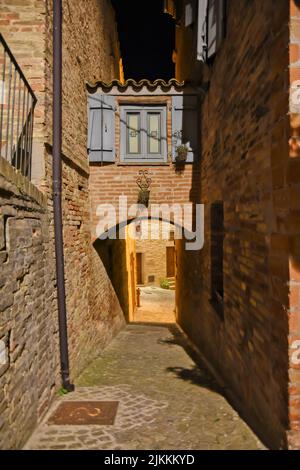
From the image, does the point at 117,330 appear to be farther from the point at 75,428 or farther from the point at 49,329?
the point at 75,428

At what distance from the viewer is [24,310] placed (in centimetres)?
369

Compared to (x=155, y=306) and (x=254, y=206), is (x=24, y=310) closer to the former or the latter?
(x=254, y=206)

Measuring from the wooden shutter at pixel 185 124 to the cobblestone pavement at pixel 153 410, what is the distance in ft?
13.7

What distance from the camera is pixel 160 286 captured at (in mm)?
21125

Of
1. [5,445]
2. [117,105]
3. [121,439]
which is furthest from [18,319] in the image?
[117,105]

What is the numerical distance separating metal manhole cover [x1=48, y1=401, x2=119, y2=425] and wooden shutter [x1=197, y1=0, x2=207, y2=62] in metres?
5.70

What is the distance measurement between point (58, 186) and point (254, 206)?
2.80 meters

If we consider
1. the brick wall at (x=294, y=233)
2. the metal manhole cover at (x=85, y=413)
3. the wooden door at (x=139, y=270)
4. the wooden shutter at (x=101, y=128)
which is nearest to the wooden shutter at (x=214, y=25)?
the wooden shutter at (x=101, y=128)

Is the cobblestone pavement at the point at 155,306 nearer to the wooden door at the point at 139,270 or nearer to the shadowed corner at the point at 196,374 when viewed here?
the wooden door at the point at 139,270

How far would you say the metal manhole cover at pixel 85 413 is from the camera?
4062 mm

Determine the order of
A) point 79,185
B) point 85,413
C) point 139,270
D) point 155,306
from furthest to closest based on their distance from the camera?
point 139,270, point 155,306, point 79,185, point 85,413

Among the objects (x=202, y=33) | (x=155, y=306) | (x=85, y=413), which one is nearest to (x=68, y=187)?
(x=85, y=413)

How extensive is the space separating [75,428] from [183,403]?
143cm
